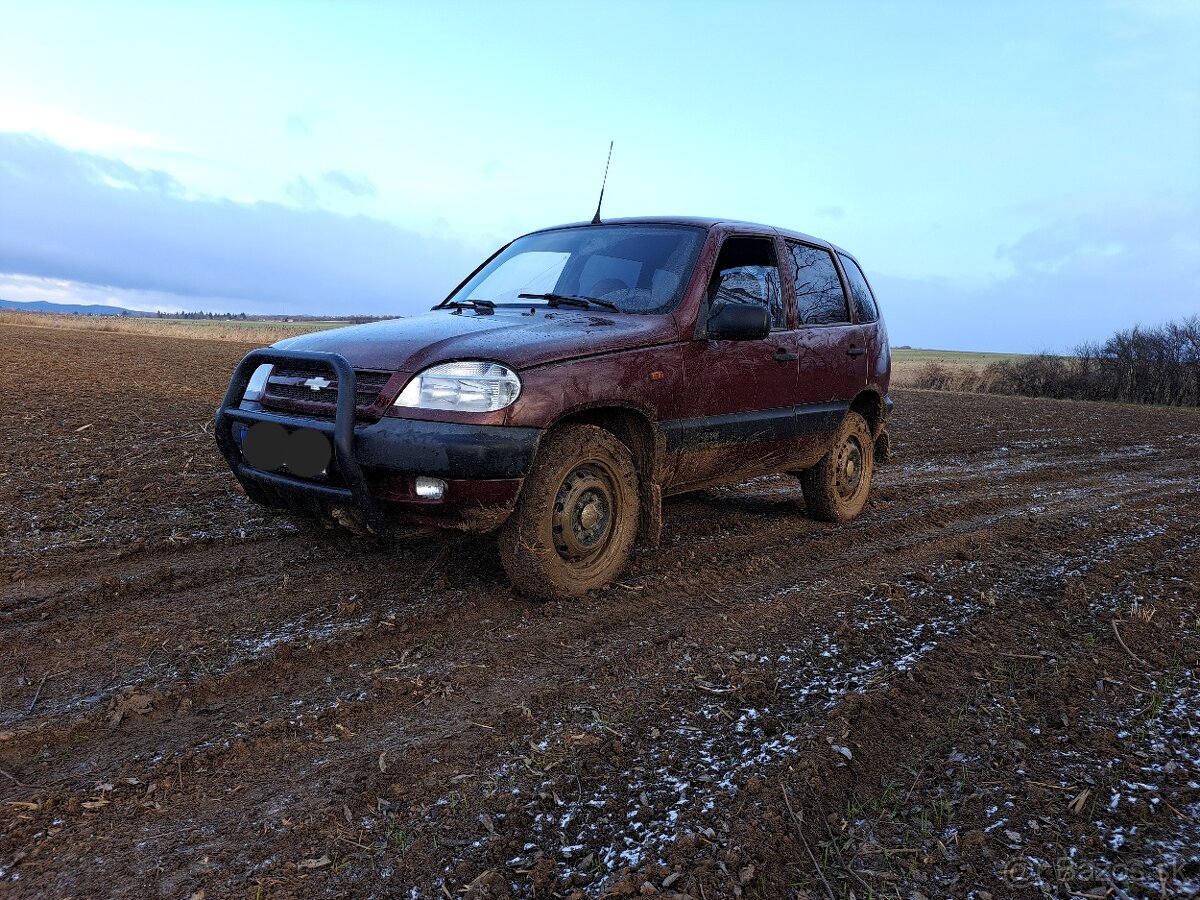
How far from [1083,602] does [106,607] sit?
15.9 ft

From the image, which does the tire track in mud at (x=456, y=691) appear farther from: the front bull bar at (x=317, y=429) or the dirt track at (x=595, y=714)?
the front bull bar at (x=317, y=429)

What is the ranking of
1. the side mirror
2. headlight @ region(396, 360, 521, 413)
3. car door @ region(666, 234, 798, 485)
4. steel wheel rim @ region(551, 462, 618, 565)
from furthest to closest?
car door @ region(666, 234, 798, 485) → the side mirror → steel wheel rim @ region(551, 462, 618, 565) → headlight @ region(396, 360, 521, 413)

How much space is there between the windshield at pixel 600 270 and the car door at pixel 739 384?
0.23m

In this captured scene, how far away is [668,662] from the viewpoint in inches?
132

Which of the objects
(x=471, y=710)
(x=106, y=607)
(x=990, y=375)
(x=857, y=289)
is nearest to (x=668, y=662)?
(x=471, y=710)

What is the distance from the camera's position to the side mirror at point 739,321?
429 centimetres

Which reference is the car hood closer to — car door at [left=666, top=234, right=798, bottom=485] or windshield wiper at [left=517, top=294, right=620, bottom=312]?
windshield wiper at [left=517, top=294, right=620, bottom=312]

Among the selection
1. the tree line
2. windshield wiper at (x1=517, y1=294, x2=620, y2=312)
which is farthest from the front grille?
the tree line

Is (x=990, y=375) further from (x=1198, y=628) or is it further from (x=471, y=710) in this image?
(x=471, y=710)

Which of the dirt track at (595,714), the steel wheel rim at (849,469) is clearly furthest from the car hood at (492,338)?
the steel wheel rim at (849,469)

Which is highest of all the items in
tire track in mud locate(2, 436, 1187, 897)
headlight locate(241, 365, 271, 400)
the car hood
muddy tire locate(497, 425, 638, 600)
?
the car hood

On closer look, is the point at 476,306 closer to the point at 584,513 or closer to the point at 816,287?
the point at 584,513

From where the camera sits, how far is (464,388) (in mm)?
3549

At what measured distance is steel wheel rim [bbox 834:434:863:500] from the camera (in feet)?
19.8
